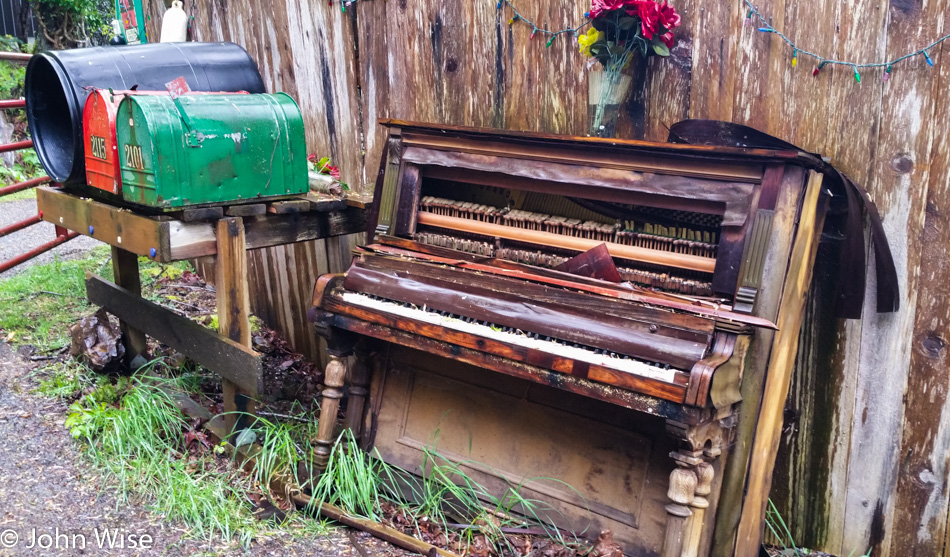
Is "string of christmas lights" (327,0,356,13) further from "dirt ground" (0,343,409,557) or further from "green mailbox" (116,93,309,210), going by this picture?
"dirt ground" (0,343,409,557)

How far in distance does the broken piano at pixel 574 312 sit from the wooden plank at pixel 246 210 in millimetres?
509

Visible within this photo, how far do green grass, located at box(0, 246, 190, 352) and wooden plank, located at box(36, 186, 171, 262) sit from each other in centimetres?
107

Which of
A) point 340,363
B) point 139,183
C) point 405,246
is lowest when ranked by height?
point 340,363

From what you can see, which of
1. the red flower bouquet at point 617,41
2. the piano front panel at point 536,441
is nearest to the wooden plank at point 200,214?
the piano front panel at point 536,441

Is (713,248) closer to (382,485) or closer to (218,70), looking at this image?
(382,485)

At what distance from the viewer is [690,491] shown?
233 centimetres

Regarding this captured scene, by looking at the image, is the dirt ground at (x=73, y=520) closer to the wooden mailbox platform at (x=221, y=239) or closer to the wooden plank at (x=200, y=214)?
the wooden mailbox platform at (x=221, y=239)

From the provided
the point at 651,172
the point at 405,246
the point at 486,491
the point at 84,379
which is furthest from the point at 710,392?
the point at 84,379

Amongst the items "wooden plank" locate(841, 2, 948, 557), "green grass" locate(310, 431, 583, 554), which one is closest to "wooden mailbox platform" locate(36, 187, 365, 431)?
"green grass" locate(310, 431, 583, 554)

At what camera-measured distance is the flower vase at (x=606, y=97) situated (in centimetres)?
289

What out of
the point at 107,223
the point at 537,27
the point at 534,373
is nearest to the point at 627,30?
the point at 537,27

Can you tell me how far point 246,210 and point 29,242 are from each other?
4652 mm

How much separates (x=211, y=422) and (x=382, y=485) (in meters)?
1.00

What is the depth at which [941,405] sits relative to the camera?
8.56 ft
